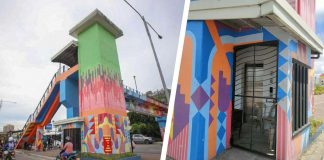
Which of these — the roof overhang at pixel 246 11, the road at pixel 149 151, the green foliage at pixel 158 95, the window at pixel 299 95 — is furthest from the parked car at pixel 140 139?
the window at pixel 299 95

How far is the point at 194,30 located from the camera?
2.08 metres

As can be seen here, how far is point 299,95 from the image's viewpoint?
3164 mm

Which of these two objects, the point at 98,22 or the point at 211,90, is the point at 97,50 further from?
the point at 211,90

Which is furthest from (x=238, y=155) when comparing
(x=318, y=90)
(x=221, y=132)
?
(x=318, y=90)

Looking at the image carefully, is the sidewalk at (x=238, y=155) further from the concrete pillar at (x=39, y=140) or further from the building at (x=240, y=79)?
the concrete pillar at (x=39, y=140)

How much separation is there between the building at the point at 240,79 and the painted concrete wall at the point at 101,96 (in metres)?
0.46

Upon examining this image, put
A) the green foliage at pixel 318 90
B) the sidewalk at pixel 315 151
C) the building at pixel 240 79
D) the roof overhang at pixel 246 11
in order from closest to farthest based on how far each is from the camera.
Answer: the roof overhang at pixel 246 11 → the building at pixel 240 79 → the sidewalk at pixel 315 151 → the green foliage at pixel 318 90

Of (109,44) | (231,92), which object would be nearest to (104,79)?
(109,44)

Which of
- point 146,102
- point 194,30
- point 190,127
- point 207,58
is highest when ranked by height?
point 194,30

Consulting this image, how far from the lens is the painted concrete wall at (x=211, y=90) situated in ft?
6.70

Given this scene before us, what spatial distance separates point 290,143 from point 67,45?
1.68 meters

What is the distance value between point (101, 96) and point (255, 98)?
55.0 inches

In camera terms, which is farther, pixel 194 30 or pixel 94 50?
pixel 194 30

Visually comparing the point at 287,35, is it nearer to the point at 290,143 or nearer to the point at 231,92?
the point at 231,92
